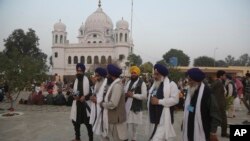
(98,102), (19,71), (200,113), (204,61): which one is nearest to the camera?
(200,113)

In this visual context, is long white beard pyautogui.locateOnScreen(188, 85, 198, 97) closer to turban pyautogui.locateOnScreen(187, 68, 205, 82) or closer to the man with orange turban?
turban pyautogui.locateOnScreen(187, 68, 205, 82)

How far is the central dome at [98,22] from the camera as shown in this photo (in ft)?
219

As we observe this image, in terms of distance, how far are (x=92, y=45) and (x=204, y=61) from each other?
83.7ft

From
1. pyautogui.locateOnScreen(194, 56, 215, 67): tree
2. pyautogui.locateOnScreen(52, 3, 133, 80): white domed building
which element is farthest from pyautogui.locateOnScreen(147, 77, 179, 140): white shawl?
pyautogui.locateOnScreen(194, 56, 215, 67): tree

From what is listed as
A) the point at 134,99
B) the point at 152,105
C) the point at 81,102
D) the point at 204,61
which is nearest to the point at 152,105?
the point at 152,105

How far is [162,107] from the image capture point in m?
4.78

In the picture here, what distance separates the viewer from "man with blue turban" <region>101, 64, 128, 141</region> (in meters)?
4.90

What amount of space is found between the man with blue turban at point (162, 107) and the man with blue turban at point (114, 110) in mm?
470

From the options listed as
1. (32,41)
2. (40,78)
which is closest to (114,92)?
(40,78)

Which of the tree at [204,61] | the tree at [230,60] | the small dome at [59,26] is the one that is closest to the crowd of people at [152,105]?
→ the small dome at [59,26]

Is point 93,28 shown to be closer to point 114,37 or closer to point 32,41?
point 114,37

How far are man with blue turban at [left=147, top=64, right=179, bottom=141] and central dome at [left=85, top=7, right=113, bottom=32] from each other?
204 feet

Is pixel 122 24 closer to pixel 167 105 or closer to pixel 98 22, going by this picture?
pixel 98 22

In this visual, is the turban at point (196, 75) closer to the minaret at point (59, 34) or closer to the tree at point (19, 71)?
the tree at point (19, 71)
